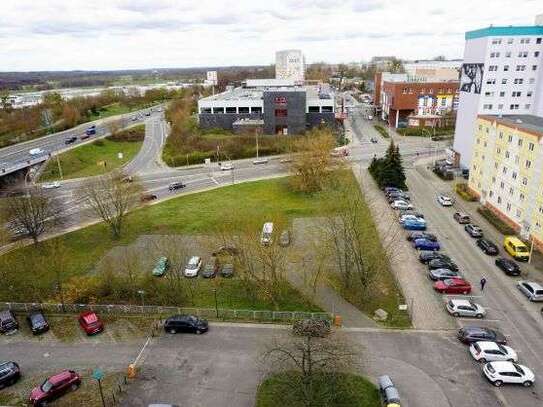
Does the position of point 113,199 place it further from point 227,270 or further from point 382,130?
point 382,130

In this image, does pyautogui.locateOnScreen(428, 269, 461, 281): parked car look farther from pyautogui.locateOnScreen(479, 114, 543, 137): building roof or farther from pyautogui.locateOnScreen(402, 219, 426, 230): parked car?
pyautogui.locateOnScreen(479, 114, 543, 137): building roof

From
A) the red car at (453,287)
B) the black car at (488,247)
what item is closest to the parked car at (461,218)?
the black car at (488,247)

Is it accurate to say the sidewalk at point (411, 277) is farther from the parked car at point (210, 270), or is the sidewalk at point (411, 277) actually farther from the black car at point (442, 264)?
the parked car at point (210, 270)

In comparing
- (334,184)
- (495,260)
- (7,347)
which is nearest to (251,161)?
(334,184)

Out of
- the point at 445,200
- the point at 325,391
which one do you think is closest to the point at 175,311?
the point at 325,391

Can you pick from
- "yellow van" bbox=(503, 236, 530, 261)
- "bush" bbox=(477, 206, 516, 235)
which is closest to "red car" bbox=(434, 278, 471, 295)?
"yellow van" bbox=(503, 236, 530, 261)

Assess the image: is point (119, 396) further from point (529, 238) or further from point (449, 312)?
point (529, 238)
